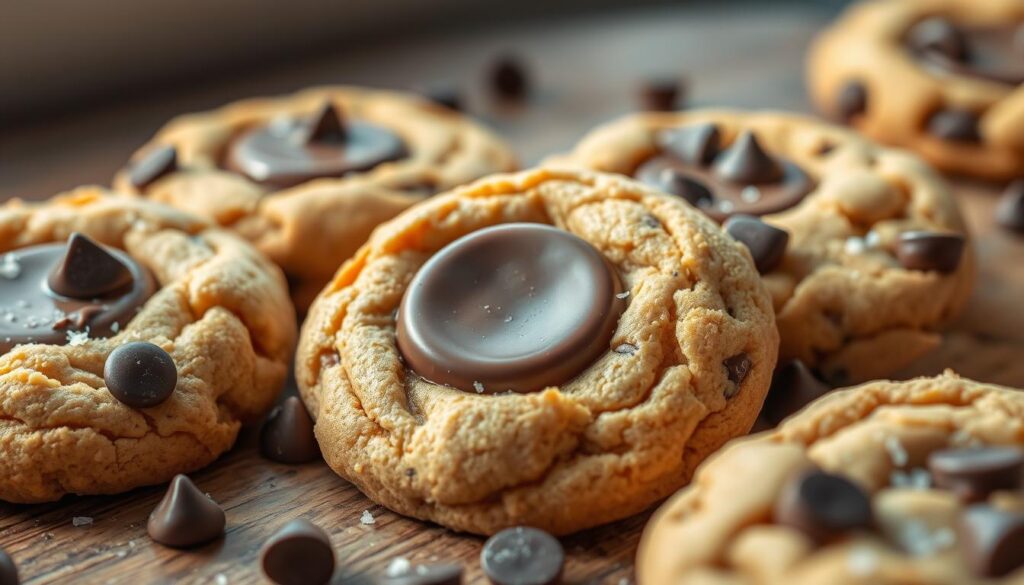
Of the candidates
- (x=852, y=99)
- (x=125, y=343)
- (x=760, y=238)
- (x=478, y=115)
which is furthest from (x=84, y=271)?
(x=852, y=99)

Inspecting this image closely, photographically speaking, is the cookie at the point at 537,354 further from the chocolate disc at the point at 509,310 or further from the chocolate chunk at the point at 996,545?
the chocolate chunk at the point at 996,545

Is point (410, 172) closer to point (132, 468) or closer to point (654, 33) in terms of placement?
point (132, 468)

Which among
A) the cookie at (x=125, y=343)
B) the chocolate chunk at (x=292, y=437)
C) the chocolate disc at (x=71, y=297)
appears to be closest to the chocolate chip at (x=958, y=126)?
→ the cookie at (x=125, y=343)

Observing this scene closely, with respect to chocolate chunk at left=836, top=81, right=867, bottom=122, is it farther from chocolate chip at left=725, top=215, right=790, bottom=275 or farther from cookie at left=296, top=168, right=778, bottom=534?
cookie at left=296, top=168, right=778, bottom=534

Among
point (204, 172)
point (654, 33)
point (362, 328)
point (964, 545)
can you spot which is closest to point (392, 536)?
point (362, 328)

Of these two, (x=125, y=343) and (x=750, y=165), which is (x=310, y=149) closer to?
(x=125, y=343)

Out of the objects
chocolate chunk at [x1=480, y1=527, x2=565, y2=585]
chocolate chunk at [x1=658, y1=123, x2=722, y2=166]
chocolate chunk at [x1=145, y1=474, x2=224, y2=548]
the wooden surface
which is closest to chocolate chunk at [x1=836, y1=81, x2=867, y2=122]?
the wooden surface
